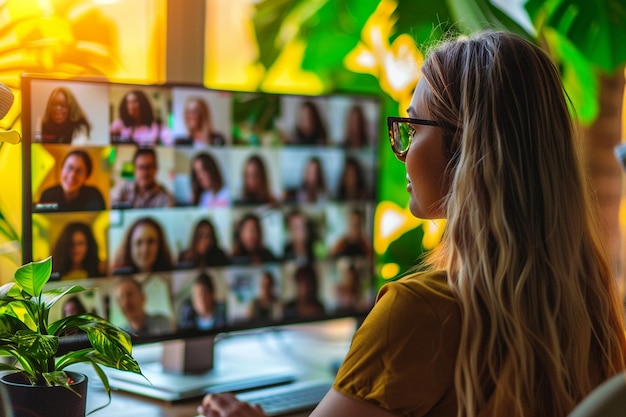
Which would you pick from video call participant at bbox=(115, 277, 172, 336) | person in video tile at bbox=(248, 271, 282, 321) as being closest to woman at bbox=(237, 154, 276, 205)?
person in video tile at bbox=(248, 271, 282, 321)

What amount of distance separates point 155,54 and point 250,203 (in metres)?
0.38

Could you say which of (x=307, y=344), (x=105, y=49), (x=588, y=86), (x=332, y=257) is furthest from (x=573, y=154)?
(x=588, y=86)

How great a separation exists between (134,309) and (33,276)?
0.42 meters

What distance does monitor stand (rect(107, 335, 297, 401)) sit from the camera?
166 centimetres

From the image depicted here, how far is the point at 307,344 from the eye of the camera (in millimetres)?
2146

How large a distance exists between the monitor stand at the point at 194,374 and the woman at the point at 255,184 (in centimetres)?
31

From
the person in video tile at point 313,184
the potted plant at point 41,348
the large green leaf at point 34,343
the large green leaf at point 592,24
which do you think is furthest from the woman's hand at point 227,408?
the large green leaf at point 592,24

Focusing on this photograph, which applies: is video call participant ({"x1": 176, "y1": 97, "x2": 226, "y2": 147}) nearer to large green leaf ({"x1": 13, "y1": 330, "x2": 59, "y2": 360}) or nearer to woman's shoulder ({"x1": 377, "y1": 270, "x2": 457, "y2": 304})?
large green leaf ({"x1": 13, "y1": 330, "x2": 59, "y2": 360})

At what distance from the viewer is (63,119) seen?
4.85 feet

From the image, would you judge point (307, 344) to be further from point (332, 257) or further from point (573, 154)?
point (573, 154)

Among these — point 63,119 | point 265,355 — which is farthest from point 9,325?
point 265,355

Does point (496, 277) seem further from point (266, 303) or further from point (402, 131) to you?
point (266, 303)

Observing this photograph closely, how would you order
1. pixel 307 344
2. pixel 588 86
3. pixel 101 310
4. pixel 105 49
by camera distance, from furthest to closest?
pixel 588 86 → pixel 307 344 → pixel 105 49 → pixel 101 310

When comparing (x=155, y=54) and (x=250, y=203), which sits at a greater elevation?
(x=155, y=54)
